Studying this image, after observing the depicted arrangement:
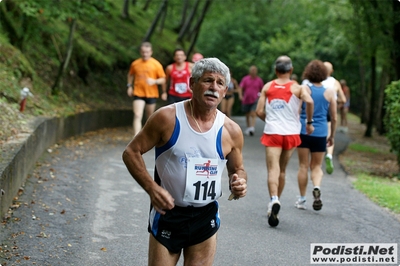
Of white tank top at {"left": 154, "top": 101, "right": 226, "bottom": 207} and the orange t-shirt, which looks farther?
the orange t-shirt

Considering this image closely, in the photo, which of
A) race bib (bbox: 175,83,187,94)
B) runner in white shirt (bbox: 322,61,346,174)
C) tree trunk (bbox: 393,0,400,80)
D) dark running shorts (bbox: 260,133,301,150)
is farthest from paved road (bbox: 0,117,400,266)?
tree trunk (bbox: 393,0,400,80)

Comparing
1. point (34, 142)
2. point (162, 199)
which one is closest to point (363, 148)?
point (34, 142)

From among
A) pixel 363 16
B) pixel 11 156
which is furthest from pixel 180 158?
pixel 363 16

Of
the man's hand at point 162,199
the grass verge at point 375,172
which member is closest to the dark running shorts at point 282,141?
the grass verge at point 375,172

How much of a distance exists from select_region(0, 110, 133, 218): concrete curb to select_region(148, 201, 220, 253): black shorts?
2.67 m

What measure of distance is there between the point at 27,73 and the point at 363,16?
37.1ft

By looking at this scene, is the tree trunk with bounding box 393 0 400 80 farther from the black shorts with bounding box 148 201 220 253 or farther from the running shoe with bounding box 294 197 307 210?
the black shorts with bounding box 148 201 220 253

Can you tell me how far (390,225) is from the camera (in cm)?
901

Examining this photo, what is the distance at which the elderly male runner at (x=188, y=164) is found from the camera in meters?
4.57

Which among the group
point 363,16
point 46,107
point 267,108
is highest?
point 363,16

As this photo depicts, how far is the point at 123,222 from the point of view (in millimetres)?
8078

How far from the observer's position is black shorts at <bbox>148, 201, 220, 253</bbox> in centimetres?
464

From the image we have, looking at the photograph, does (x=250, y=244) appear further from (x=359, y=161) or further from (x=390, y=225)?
(x=359, y=161)

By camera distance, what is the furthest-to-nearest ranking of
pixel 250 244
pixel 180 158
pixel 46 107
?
pixel 46 107, pixel 250 244, pixel 180 158
